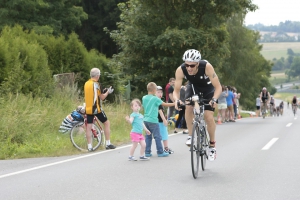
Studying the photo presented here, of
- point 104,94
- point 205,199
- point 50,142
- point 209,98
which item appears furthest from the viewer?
point 50,142

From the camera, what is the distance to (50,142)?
14.1 meters

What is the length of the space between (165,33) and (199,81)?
60.5 feet

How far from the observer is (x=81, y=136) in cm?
1352

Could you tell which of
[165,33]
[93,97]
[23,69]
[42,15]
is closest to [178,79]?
[93,97]

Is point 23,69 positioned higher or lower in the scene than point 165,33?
lower

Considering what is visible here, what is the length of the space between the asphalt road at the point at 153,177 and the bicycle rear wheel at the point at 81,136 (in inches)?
19.9

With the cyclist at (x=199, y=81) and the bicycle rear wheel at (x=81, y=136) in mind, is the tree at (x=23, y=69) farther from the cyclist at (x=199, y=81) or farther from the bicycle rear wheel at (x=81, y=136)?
the cyclist at (x=199, y=81)

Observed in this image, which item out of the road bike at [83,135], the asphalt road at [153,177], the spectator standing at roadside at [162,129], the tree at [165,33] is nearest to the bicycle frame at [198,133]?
the asphalt road at [153,177]

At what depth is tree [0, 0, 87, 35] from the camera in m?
40.1

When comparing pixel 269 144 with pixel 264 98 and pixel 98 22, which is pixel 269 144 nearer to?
pixel 264 98

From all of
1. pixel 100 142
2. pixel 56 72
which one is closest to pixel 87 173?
pixel 100 142

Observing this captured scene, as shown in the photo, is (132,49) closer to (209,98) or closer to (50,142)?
(50,142)

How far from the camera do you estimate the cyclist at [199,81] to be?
8898 millimetres

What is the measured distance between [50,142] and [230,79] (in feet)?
137
